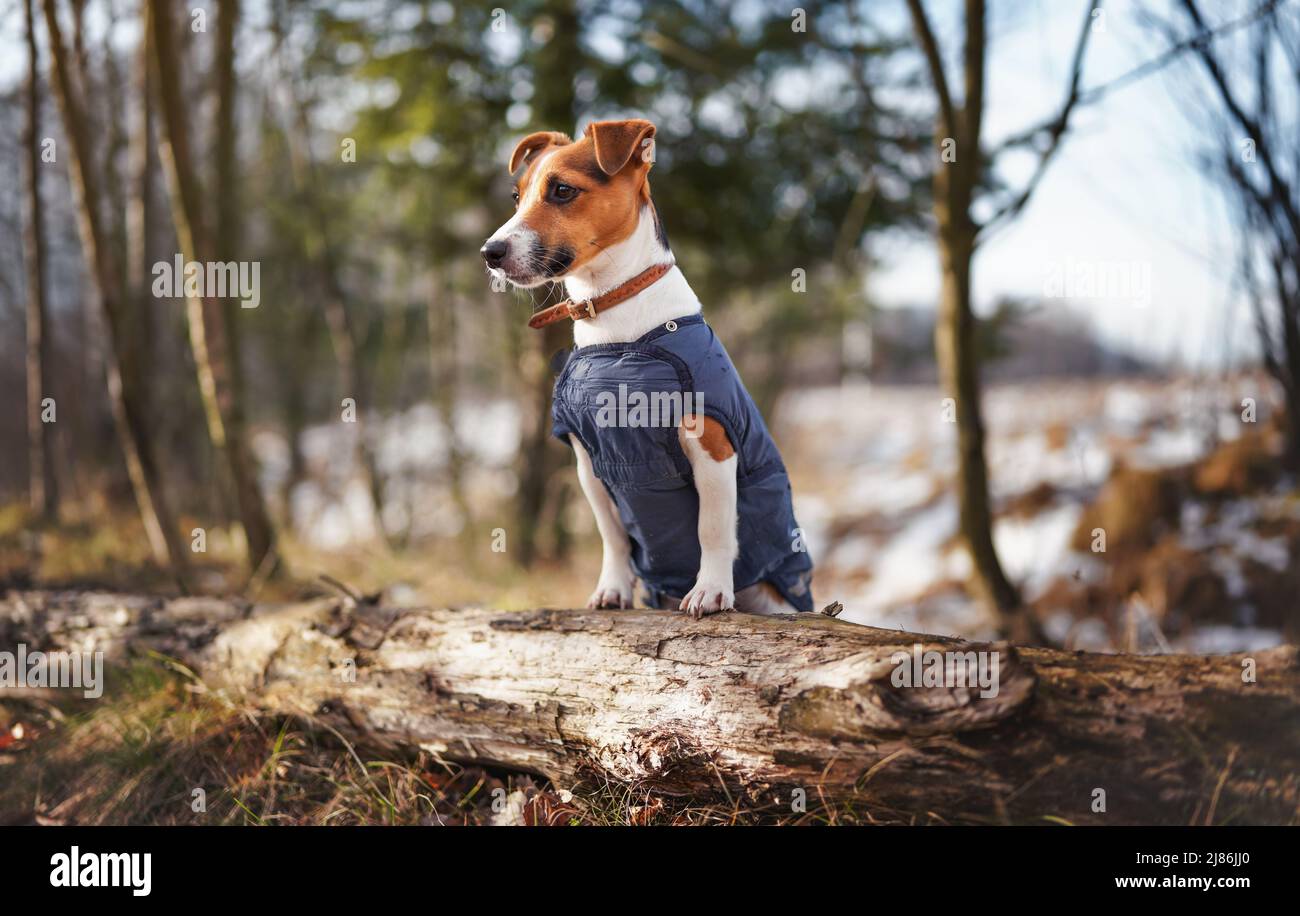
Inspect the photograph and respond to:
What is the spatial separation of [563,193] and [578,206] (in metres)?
0.06

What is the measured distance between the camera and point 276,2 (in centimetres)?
Result: 898

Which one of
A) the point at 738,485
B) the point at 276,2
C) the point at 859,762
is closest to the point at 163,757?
the point at 738,485

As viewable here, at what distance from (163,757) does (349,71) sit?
6.66m

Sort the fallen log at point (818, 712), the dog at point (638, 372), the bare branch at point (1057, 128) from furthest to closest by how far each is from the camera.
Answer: the bare branch at point (1057, 128), the dog at point (638, 372), the fallen log at point (818, 712)

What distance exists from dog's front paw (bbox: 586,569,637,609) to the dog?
175mm

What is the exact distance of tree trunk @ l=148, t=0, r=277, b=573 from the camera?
5.09 metres

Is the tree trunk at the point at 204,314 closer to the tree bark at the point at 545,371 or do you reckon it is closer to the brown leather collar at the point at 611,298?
the tree bark at the point at 545,371

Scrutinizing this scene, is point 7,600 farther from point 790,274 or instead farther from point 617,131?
point 790,274

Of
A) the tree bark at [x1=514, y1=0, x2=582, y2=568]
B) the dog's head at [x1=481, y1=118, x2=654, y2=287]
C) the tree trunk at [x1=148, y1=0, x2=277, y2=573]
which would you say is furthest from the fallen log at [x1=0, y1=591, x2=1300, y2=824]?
the tree bark at [x1=514, y1=0, x2=582, y2=568]

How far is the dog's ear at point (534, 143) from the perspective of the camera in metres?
2.81

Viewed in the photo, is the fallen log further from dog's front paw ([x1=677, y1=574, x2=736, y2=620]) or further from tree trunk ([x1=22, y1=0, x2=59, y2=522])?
tree trunk ([x1=22, y1=0, x2=59, y2=522])

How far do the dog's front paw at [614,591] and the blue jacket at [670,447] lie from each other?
0.07 metres

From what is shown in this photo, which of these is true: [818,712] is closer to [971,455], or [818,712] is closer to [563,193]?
[563,193]

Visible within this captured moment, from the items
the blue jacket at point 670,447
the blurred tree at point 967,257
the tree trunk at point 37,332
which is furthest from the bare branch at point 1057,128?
the tree trunk at point 37,332
